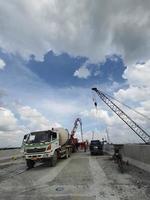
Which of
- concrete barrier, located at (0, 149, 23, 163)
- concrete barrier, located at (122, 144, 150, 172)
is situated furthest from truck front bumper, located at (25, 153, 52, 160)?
concrete barrier, located at (0, 149, 23, 163)

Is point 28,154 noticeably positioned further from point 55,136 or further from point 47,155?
point 55,136

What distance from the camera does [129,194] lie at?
10141mm

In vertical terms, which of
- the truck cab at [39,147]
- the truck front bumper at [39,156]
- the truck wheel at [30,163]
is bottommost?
the truck wheel at [30,163]

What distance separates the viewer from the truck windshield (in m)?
24.6

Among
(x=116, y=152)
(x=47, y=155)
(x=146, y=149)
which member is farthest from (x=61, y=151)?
(x=146, y=149)

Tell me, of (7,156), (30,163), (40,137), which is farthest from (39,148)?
(7,156)

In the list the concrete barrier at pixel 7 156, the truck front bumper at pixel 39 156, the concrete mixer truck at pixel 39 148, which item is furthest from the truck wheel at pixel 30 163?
the concrete barrier at pixel 7 156

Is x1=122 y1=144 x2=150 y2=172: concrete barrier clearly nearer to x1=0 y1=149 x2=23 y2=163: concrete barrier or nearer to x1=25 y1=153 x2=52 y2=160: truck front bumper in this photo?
x1=25 y1=153 x2=52 y2=160: truck front bumper

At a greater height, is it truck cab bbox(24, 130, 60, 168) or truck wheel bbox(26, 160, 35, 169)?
truck cab bbox(24, 130, 60, 168)

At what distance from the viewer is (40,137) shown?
24.8 m

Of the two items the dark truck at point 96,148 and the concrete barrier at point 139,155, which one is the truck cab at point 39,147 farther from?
the dark truck at point 96,148

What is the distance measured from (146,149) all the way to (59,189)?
6.66 m

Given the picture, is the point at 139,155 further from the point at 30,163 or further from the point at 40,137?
the point at 30,163

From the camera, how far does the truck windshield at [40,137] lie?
80.6ft
